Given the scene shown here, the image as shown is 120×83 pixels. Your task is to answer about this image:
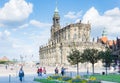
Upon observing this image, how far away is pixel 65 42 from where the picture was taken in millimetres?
138125

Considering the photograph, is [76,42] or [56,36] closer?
[76,42]

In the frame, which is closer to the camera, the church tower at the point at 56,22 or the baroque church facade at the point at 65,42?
the baroque church facade at the point at 65,42

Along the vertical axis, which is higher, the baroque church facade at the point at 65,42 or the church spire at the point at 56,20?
the church spire at the point at 56,20

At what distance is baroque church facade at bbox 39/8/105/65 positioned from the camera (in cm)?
13650

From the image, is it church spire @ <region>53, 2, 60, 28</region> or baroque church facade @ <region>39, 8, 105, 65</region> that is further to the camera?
church spire @ <region>53, 2, 60, 28</region>

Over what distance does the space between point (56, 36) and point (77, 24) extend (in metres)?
21.1

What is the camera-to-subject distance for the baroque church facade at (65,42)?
136 meters

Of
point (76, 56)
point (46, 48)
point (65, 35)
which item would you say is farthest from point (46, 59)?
point (76, 56)

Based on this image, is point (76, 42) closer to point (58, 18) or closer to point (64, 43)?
point (64, 43)

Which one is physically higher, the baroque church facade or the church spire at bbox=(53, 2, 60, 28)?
the church spire at bbox=(53, 2, 60, 28)

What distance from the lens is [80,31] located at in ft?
477

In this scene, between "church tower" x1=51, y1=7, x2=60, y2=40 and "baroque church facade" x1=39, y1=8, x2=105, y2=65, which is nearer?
"baroque church facade" x1=39, y1=8, x2=105, y2=65

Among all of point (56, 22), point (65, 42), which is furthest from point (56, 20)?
point (65, 42)

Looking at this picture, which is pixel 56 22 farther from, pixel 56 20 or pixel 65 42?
pixel 65 42
